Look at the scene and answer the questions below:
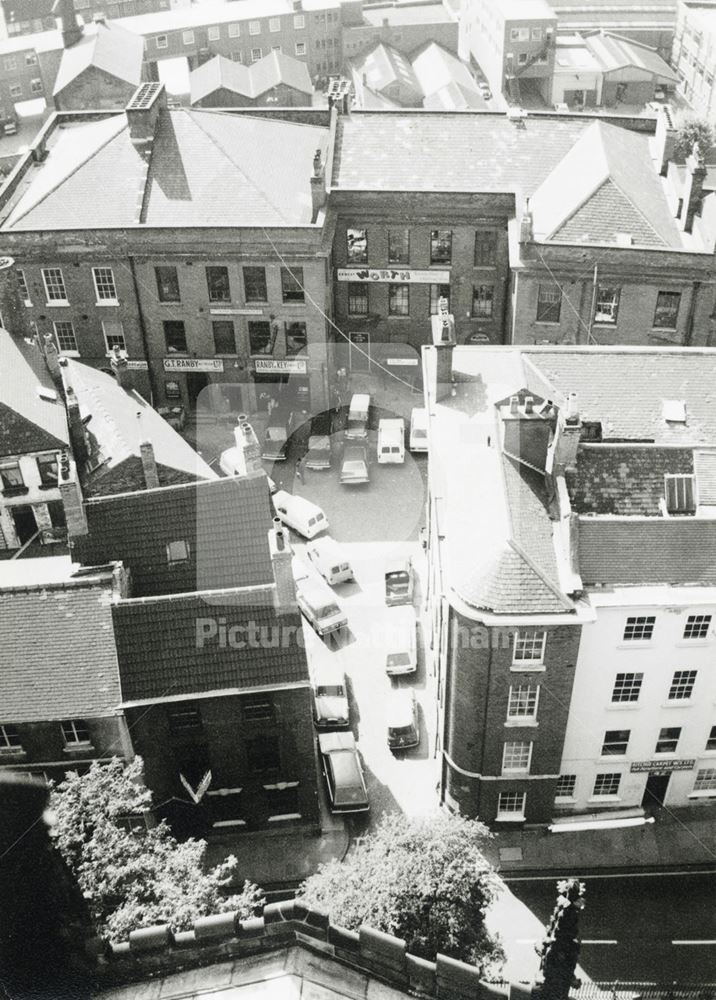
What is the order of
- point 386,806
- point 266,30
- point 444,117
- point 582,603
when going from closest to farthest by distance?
point 582,603
point 386,806
point 444,117
point 266,30

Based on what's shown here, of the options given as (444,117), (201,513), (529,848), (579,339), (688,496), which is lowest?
(529,848)

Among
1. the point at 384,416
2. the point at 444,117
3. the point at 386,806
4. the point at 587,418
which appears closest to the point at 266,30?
the point at 444,117

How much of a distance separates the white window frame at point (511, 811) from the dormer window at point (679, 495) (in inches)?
504

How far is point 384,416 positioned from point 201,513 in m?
25.1

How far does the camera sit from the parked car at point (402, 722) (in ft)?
132

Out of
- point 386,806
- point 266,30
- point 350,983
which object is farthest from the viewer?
point 266,30

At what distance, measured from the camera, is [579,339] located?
179 ft

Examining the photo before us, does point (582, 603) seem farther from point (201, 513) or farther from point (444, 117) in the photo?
point (444, 117)

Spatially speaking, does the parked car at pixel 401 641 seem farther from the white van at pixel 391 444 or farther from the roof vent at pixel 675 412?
the roof vent at pixel 675 412

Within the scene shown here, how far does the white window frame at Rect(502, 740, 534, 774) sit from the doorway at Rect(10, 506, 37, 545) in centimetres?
2643

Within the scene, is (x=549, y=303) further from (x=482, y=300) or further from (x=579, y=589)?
(x=579, y=589)

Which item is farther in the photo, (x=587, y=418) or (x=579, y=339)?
(x=579, y=339)

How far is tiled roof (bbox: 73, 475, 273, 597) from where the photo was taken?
36.4 meters

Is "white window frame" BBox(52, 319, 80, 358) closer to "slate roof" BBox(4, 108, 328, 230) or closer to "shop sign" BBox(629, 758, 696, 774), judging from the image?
"slate roof" BBox(4, 108, 328, 230)
